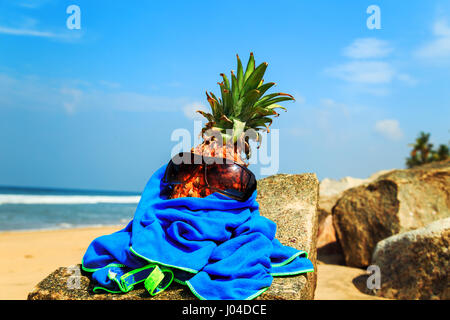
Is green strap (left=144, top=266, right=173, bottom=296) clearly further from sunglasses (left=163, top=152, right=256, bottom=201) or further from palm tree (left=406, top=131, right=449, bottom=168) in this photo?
palm tree (left=406, top=131, right=449, bottom=168)

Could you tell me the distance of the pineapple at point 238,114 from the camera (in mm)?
3639

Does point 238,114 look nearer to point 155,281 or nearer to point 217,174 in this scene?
point 217,174

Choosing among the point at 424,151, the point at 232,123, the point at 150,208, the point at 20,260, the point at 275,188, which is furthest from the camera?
the point at 424,151

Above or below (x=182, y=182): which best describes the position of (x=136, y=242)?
below

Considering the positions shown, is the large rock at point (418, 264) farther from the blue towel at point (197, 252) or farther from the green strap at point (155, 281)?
the green strap at point (155, 281)

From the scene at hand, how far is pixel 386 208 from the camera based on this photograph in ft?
25.4

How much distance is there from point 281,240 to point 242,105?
154 cm

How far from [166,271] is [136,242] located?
0.34m

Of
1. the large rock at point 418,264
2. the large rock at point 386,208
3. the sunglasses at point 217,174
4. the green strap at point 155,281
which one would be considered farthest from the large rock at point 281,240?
the large rock at point 386,208

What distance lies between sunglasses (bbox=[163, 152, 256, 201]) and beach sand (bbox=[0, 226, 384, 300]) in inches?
138
